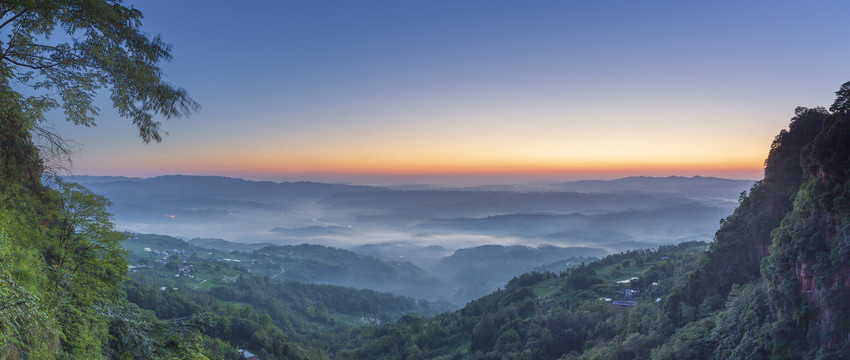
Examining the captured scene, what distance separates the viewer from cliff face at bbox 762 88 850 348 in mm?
17375

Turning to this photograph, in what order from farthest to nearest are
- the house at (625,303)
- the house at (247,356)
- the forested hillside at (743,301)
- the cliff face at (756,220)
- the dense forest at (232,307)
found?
the house at (625,303) < the house at (247,356) < the cliff face at (756,220) < the forested hillside at (743,301) < the dense forest at (232,307)

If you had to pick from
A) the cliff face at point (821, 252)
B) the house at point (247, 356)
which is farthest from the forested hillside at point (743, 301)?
the house at point (247, 356)

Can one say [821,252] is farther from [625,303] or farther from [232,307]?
[232,307]

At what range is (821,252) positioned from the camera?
18.8 meters

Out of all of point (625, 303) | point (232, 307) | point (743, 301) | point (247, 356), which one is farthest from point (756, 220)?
point (232, 307)

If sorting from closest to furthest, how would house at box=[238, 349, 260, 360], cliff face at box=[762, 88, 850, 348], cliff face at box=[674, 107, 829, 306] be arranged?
cliff face at box=[762, 88, 850, 348]
cliff face at box=[674, 107, 829, 306]
house at box=[238, 349, 260, 360]

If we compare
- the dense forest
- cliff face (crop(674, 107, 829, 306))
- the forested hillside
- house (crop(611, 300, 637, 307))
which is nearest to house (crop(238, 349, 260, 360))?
the dense forest

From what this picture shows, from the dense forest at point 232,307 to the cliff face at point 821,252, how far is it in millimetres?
68

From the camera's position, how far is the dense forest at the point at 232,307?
343 inches

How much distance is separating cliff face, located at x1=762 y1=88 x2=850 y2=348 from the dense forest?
7 cm

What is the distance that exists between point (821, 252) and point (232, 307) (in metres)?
59.1

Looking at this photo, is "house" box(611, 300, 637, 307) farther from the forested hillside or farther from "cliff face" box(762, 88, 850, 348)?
"cliff face" box(762, 88, 850, 348)

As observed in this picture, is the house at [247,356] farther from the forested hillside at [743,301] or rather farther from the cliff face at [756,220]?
the cliff face at [756,220]

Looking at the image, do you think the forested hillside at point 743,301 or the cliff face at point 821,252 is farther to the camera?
the forested hillside at point 743,301
